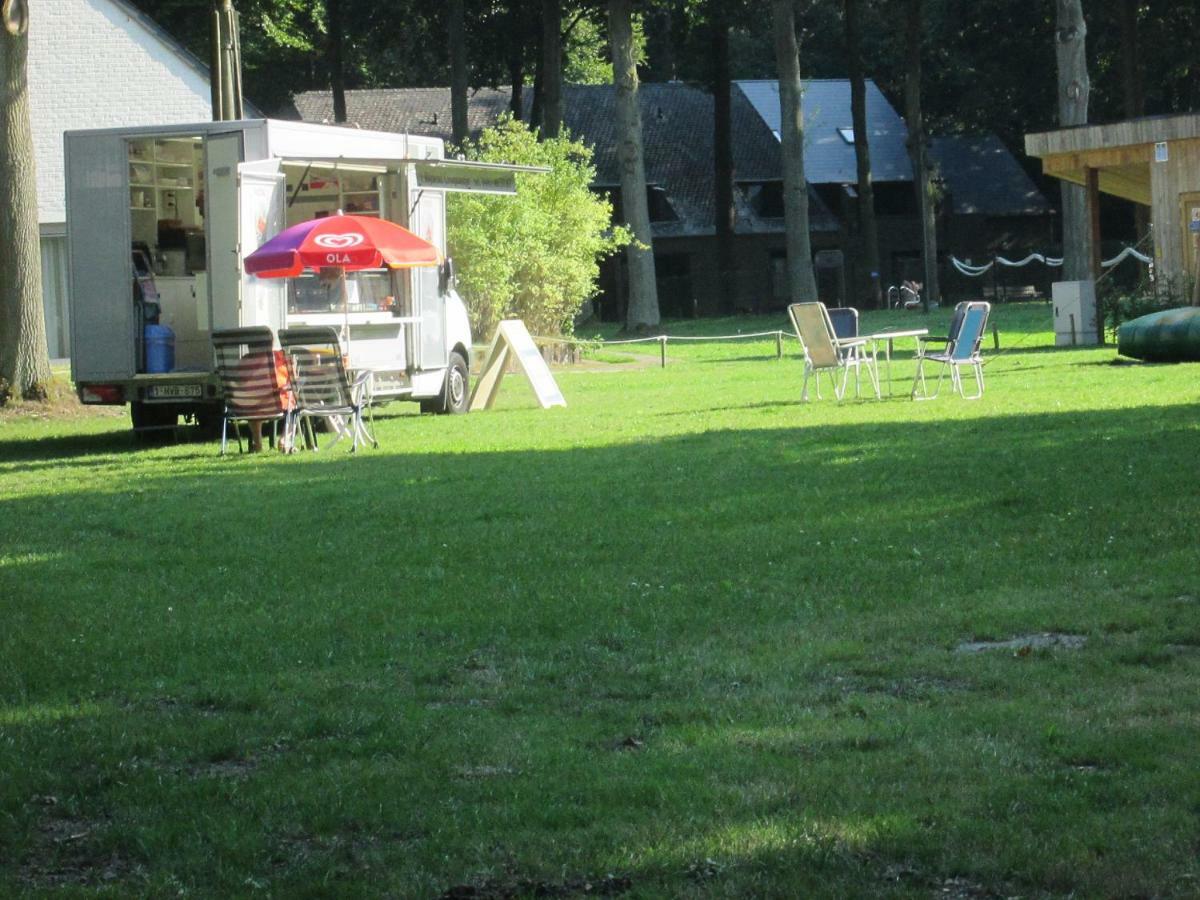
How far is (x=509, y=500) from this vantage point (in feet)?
36.6

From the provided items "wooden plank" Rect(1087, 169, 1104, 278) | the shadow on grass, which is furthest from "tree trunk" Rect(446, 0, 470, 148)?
the shadow on grass

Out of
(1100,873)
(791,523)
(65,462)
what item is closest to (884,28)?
(65,462)

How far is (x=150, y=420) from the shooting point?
1784cm

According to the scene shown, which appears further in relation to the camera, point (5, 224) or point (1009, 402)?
point (5, 224)

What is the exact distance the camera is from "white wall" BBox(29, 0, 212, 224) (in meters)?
33.8

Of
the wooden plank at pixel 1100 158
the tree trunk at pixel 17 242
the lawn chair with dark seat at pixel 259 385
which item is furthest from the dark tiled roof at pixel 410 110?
the lawn chair with dark seat at pixel 259 385

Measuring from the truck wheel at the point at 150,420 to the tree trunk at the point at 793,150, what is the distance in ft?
79.5

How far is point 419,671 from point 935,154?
58.2 meters

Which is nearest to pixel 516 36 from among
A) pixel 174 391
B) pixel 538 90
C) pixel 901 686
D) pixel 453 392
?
pixel 538 90

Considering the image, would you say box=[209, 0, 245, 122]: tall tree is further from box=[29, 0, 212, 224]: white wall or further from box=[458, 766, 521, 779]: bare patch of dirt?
box=[458, 766, 521, 779]: bare patch of dirt

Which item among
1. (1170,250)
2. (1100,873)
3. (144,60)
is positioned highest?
(144,60)

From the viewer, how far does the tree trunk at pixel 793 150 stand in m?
41.0

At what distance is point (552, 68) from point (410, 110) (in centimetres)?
→ 1896

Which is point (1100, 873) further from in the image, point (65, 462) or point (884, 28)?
point (884, 28)
